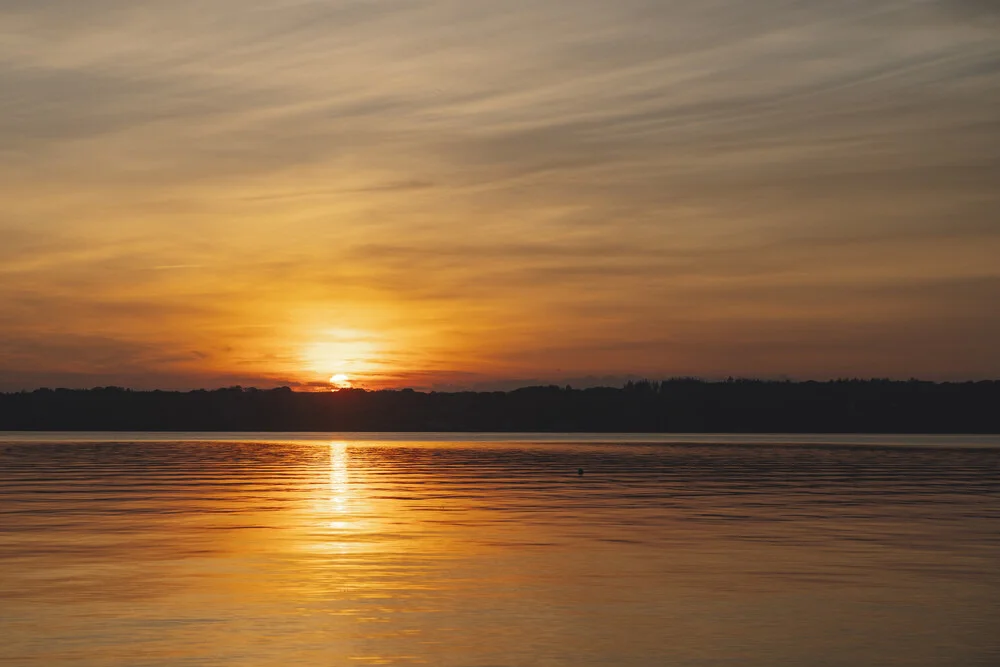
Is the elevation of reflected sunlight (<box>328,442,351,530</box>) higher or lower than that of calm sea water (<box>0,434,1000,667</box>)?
higher

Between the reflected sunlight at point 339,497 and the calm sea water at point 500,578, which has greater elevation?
the reflected sunlight at point 339,497

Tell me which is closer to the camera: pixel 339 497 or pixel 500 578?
pixel 500 578

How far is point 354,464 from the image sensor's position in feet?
272

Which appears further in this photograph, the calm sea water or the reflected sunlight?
the reflected sunlight

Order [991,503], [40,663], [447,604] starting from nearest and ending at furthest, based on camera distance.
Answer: [40,663] < [447,604] < [991,503]

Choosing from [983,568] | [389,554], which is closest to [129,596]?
[389,554]

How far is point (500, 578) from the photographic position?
25094 mm

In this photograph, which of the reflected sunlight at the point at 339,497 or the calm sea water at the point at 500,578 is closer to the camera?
the calm sea water at the point at 500,578

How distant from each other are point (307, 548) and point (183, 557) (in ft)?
9.88

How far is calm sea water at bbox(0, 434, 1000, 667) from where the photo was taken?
18.2 meters

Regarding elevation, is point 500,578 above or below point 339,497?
below

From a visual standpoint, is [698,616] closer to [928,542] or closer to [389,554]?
[389,554]

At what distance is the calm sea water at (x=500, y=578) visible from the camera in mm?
18234

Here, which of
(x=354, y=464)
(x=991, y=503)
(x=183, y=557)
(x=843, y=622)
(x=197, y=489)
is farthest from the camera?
(x=354, y=464)
